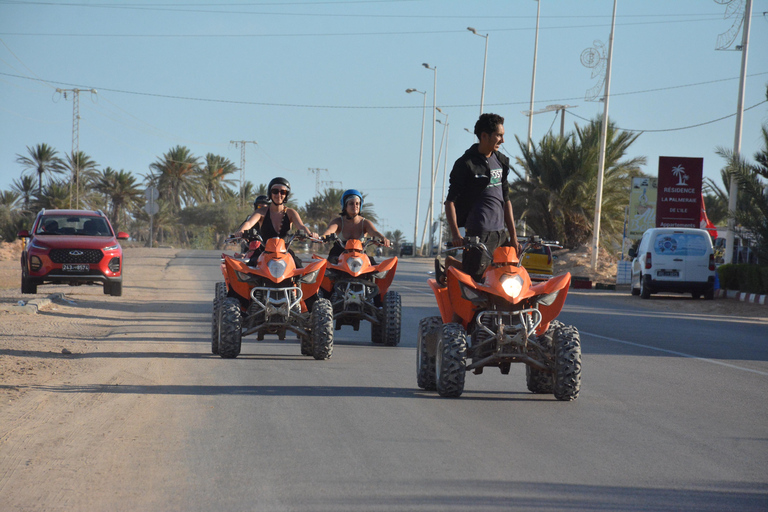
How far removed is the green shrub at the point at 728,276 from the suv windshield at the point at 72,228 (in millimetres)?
Result: 17892

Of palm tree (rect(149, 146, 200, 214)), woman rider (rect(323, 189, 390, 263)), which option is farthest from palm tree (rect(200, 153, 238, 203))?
woman rider (rect(323, 189, 390, 263))

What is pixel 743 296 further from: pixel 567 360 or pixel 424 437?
pixel 424 437

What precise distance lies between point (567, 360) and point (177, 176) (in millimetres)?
74959

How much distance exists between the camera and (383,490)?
480 centimetres

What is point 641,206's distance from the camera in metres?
→ 36.0

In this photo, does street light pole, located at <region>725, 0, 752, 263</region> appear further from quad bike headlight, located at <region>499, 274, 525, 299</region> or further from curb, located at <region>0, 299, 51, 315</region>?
quad bike headlight, located at <region>499, 274, 525, 299</region>

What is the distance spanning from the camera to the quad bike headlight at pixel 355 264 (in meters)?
11.6

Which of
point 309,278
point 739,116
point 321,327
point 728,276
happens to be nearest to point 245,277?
point 309,278

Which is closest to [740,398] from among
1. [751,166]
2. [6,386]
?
[6,386]

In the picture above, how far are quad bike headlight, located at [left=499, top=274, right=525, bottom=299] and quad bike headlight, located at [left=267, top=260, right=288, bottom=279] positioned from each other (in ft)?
11.1

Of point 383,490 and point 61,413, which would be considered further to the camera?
point 61,413

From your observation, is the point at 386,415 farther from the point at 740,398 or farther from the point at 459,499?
the point at 740,398

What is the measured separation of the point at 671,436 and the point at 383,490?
2447mm

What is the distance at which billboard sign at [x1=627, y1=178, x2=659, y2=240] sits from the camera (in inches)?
1412
